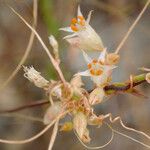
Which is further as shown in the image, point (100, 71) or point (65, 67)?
point (65, 67)

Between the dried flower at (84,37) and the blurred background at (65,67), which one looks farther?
the blurred background at (65,67)

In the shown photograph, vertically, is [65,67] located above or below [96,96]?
below

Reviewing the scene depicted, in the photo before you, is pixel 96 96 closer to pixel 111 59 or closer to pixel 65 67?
pixel 111 59

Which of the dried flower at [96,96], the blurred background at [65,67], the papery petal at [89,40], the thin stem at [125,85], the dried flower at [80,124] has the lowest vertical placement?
the blurred background at [65,67]

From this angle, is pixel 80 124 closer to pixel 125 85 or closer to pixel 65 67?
pixel 125 85

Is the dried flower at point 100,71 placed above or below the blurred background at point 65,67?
above

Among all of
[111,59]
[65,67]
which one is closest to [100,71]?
[111,59]

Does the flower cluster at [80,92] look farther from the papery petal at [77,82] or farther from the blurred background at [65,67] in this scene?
the blurred background at [65,67]

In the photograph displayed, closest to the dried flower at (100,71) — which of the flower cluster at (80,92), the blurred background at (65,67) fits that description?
the flower cluster at (80,92)
